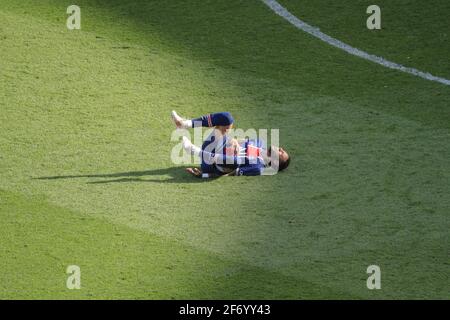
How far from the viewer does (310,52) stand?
16.1 meters

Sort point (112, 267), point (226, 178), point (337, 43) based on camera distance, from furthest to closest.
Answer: point (337, 43) < point (226, 178) < point (112, 267)

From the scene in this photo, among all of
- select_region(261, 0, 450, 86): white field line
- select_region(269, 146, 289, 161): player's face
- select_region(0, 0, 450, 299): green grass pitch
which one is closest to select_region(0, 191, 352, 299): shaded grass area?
select_region(0, 0, 450, 299): green grass pitch

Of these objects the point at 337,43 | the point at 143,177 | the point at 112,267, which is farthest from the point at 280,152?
the point at 337,43

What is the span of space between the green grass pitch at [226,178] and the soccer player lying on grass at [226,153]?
0.13 meters

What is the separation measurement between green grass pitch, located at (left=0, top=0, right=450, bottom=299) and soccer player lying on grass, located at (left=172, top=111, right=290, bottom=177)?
0.44 ft

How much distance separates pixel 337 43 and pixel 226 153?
4285mm

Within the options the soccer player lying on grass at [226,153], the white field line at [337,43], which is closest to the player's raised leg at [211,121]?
the soccer player lying on grass at [226,153]

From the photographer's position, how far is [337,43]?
16.3 metres

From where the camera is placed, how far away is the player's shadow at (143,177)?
12711 mm

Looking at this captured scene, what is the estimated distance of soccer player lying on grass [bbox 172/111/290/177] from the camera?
12.6 m

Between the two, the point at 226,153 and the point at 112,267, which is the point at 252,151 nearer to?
the point at 226,153

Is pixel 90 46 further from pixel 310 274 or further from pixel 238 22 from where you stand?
pixel 310 274

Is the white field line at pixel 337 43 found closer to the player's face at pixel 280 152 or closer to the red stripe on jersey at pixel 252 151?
the player's face at pixel 280 152

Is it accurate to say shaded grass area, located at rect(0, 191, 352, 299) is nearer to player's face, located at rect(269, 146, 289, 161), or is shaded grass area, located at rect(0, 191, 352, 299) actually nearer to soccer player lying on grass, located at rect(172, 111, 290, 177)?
soccer player lying on grass, located at rect(172, 111, 290, 177)
